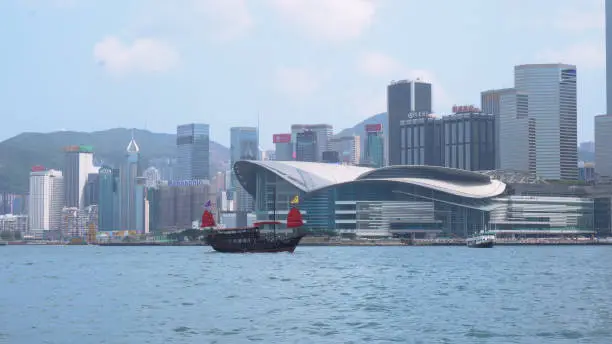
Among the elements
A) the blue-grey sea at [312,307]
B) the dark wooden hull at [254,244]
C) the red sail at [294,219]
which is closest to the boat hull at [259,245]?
the dark wooden hull at [254,244]

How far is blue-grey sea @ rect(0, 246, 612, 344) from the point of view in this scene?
45.8m

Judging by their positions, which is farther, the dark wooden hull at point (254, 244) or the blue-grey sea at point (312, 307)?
the dark wooden hull at point (254, 244)

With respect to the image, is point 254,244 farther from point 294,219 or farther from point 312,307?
point 312,307

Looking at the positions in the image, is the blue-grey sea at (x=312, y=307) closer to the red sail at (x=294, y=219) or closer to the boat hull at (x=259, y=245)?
the boat hull at (x=259, y=245)

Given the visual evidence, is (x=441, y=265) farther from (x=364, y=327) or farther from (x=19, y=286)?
(x=364, y=327)

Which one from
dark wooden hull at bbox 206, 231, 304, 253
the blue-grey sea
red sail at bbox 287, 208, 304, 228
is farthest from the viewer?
red sail at bbox 287, 208, 304, 228

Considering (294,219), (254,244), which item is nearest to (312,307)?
(254,244)

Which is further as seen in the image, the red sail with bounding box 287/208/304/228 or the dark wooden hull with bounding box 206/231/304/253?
the red sail with bounding box 287/208/304/228

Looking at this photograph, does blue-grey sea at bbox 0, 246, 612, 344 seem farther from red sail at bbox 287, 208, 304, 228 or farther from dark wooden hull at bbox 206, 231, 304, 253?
red sail at bbox 287, 208, 304, 228

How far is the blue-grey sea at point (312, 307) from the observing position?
45.8 m

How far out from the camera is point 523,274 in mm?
88062

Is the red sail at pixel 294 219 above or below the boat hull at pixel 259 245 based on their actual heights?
above

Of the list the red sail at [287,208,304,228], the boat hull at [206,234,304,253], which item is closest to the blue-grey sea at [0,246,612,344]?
the boat hull at [206,234,304,253]

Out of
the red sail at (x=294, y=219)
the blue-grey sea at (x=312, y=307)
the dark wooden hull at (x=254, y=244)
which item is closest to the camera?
the blue-grey sea at (x=312, y=307)
